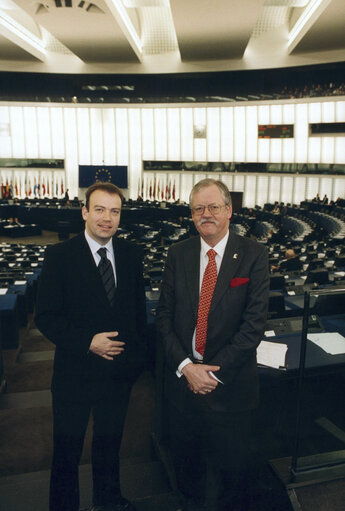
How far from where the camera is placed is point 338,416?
3.23 meters

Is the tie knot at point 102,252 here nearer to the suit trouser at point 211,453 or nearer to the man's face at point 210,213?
the man's face at point 210,213

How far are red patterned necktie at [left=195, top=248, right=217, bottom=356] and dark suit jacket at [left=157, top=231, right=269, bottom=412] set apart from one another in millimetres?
32

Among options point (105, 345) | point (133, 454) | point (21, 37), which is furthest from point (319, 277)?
point (21, 37)

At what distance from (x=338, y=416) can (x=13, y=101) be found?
24125mm

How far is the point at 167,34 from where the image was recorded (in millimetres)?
19219

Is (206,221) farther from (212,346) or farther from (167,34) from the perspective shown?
(167,34)

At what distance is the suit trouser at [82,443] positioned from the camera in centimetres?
197

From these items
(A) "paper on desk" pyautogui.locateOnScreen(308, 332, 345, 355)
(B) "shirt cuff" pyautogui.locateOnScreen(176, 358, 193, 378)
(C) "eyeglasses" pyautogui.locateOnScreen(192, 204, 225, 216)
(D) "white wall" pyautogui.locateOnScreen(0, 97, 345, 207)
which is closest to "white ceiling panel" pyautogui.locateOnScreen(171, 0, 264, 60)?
(D) "white wall" pyautogui.locateOnScreen(0, 97, 345, 207)

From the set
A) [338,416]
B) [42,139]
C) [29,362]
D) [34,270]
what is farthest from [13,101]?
[338,416]

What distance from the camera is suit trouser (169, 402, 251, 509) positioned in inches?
82.4

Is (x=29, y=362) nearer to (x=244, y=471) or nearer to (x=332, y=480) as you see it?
(x=244, y=471)

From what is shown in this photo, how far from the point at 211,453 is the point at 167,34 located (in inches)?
818

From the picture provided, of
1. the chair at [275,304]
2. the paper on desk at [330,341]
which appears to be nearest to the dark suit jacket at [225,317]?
the paper on desk at [330,341]

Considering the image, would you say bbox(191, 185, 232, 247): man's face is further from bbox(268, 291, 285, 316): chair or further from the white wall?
the white wall
